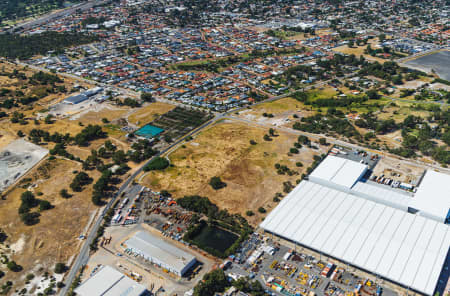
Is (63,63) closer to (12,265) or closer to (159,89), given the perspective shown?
(159,89)

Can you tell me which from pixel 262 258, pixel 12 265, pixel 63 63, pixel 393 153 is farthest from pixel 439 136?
pixel 63 63

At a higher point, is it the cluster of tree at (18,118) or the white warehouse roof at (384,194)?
→ the cluster of tree at (18,118)

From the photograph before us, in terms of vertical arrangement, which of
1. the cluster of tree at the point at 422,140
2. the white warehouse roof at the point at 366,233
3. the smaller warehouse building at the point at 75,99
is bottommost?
the cluster of tree at the point at 422,140

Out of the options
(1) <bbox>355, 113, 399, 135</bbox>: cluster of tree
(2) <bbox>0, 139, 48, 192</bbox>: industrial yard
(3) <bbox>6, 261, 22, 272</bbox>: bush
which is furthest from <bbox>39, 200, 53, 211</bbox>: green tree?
(1) <bbox>355, 113, 399, 135</bbox>: cluster of tree

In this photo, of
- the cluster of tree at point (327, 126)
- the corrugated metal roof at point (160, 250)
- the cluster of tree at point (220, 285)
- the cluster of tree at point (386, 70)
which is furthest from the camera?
the cluster of tree at point (386, 70)

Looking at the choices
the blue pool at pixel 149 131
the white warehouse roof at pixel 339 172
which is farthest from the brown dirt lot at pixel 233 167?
the blue pool at pixel 149 131

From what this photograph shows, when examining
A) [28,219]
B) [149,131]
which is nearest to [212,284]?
[28,219]

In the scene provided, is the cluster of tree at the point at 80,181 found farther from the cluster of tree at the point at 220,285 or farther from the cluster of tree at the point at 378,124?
the cluster of tree at the point at 378,124
